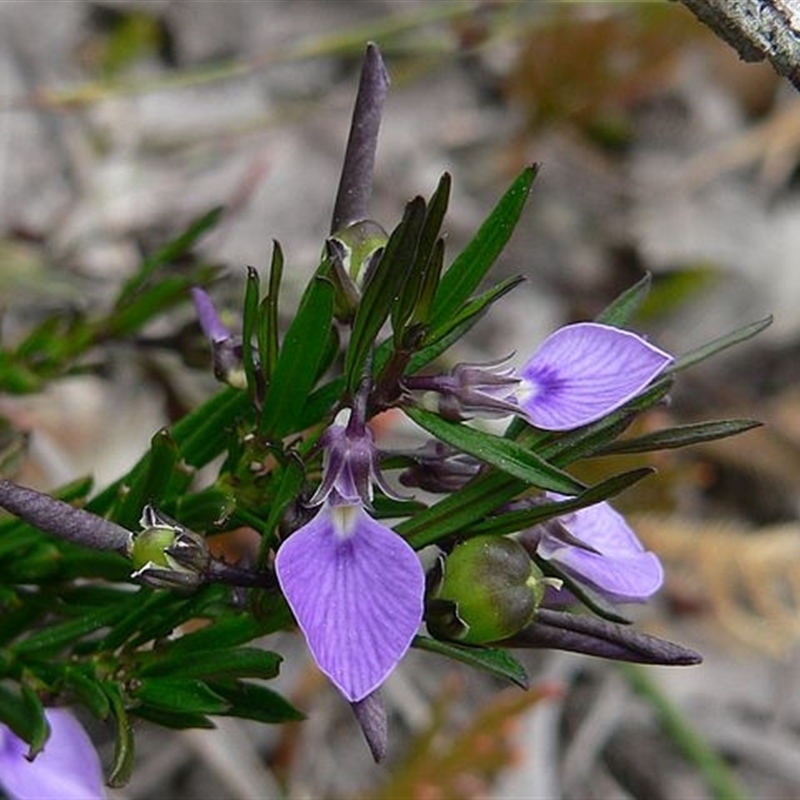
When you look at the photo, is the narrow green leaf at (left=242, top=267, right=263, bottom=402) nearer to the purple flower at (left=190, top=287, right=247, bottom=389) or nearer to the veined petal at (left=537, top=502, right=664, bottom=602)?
the purple flower at (left=190, top=287, right=247, bottom=389)

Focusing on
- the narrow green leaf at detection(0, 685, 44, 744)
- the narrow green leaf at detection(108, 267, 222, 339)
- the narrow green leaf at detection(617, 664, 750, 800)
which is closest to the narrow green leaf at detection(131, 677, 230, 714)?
the narrow green leaf at detection(0, 685, 44, 744)

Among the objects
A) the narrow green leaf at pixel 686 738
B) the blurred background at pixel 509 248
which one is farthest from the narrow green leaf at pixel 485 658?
the narrow green leaf at pixel 686 738

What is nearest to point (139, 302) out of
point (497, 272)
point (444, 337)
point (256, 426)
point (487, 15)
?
point (256, 426)

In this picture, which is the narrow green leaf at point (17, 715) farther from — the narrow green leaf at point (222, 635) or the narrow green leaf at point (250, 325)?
the narrow green leaf at point (250, 325)

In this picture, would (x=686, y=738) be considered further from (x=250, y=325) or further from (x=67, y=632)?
(x=250, y=325)

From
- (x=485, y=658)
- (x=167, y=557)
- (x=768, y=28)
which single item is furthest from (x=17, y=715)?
(x=768, y=28)
